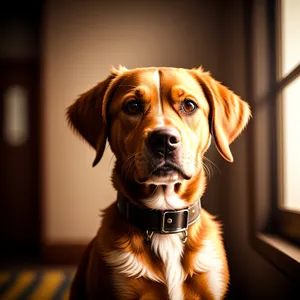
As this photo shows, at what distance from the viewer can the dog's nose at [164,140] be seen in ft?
2.31

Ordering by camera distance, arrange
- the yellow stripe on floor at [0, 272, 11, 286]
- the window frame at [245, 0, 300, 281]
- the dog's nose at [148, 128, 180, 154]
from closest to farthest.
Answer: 1. the dog's nose at [148, 128, 180, 154]
2. the window frame at [245, 0, 300, 281]
3. the yellow stripe on floor at [0, 272, 11, 286]

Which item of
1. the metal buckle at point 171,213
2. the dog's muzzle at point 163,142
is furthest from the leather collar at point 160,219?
the dog's muzzle at point 163,142

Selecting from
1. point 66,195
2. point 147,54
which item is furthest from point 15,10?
point 66,195

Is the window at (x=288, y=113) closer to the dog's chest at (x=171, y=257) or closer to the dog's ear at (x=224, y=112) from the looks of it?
the dog's ear at (x=224, y=112)

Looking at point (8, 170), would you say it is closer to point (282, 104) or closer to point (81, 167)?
point (81, 167)

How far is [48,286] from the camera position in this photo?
3.36 feet

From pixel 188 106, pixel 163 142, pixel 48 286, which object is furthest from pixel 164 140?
pixel 48 286

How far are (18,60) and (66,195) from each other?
1.17 m

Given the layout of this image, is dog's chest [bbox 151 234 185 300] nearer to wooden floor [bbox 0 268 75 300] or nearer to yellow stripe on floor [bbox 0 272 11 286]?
wooden floor [bbox 0 268 75 300]

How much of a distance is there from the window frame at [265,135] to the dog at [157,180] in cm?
12

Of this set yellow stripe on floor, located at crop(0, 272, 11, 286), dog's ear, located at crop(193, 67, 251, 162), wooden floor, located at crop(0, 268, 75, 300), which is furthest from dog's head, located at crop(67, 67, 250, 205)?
yellow stripe on floor, located at crop(0, 272, 11, 286)

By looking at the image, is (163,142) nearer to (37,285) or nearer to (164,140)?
(164,140)

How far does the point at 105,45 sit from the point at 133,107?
29 cm

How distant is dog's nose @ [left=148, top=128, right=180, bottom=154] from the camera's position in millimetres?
705
